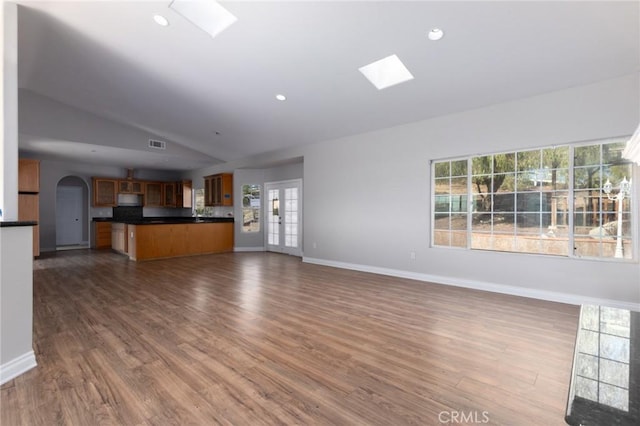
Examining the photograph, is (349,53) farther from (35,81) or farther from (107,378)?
(35,81)

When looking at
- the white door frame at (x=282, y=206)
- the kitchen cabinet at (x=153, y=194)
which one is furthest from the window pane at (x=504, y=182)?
the kitchen cabinet at (x=153, y=194)

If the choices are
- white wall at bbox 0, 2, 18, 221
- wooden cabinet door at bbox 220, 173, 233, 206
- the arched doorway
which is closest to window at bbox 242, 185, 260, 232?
wooden cabinet door at bbox 220, 173, 233, 206

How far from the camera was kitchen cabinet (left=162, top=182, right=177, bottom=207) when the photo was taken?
10633 mm

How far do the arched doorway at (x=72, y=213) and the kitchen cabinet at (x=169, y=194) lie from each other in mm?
2192

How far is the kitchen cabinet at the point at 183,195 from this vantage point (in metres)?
10.7

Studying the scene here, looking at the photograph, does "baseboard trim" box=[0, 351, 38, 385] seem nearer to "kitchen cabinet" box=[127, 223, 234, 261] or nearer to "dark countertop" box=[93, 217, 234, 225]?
"kitchen cabinet" box=[127, 223, 234, 261]

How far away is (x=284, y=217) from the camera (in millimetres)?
8172

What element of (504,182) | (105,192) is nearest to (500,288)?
(504,182)

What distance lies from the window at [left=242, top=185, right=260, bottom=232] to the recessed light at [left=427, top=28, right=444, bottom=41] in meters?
6.44

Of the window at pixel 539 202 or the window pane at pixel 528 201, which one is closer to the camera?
the window at pixel 539 202

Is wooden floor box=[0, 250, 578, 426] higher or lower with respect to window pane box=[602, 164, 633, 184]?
lower

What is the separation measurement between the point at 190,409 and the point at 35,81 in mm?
6740
